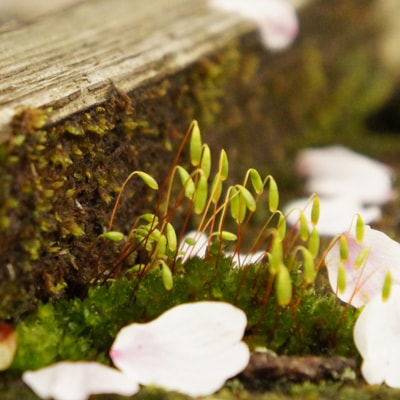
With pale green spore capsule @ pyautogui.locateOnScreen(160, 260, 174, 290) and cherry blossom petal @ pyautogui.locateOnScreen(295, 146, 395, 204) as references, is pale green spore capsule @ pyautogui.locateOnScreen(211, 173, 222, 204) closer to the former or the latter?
pale green spore capsule @ pyautogui.locateOnScreen(160, 260, 174, 290)

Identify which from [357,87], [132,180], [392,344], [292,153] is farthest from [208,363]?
[357,87]

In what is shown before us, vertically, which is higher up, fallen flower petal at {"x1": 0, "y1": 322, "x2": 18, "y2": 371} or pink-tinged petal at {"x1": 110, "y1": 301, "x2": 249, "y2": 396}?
fallen flower petal at {"x1": 0, "y1": 322, "x2": 18, "y2": 371}

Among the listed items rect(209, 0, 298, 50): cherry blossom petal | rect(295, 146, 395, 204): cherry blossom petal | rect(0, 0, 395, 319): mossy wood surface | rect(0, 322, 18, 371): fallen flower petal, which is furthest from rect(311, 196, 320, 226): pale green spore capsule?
rect(209, 0, 298, 50): cherry blossom petal

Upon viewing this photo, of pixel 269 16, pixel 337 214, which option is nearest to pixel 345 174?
pixel 337 214

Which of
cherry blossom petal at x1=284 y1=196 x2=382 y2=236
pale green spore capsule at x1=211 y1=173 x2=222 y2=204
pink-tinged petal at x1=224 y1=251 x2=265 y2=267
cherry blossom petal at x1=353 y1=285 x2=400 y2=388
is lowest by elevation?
cherry blossom petal at x1=284 y1=196 x2=382 y2=236

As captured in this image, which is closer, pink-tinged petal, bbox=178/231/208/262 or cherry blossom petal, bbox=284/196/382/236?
pink-tinged petal, bbox=178/231/208/262

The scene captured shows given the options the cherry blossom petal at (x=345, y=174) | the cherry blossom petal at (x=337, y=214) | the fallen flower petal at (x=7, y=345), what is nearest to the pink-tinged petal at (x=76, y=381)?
the fallen flower petal at (x=7, y=345)

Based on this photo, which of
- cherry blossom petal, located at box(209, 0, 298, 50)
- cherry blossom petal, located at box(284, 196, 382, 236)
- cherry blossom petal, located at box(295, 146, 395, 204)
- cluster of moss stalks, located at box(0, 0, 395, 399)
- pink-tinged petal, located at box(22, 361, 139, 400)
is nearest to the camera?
pink-tinged petal, located at box(22, 361, 139, 400)
